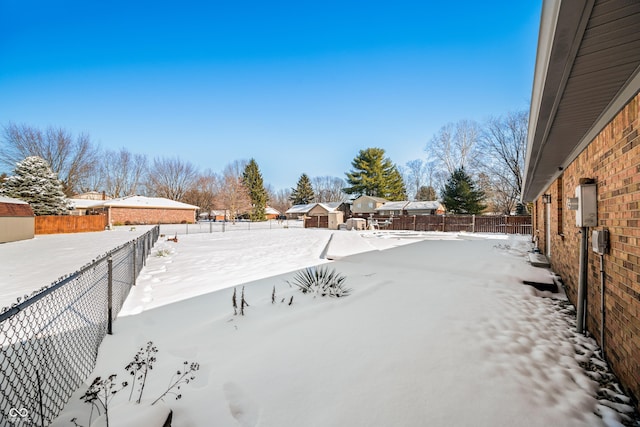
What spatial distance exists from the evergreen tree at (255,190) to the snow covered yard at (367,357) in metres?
38.5

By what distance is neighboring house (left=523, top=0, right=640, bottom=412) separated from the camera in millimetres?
1475

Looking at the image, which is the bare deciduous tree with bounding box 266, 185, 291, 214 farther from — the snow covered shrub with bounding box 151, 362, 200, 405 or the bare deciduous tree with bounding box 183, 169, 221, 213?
the snow covered shrub with bounding box 151, 362, 200, 405

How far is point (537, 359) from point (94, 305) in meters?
5.85

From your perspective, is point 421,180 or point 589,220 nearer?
point 589,220

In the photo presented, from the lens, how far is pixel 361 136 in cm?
4178

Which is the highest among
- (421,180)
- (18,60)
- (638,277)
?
(18,60)

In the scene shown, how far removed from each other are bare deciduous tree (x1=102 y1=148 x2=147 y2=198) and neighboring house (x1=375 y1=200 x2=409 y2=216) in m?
35.1

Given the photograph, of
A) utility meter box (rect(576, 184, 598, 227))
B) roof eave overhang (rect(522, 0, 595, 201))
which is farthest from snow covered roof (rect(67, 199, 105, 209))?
utility meter box (rect(576, 184, 598, 227))

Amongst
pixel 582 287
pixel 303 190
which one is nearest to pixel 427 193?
pixel 303 190

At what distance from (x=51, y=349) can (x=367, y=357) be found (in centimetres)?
341

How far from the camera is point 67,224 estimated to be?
18.6 metres

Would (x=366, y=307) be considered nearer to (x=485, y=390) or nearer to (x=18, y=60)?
(x=485, y=390)

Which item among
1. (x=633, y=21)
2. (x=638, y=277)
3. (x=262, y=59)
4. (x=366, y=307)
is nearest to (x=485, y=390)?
(x=638, y=277)

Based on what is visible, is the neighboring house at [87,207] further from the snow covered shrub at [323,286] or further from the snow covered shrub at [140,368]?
the snow covered shrub at [140,368]
